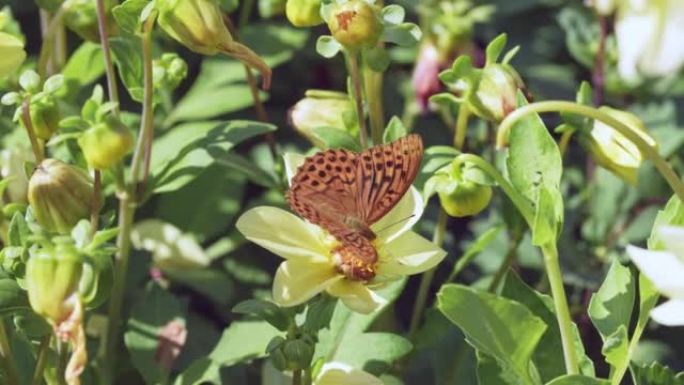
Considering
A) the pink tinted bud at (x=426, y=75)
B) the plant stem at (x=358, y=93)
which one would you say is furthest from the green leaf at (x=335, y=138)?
the pink tinted bud at (x=426, y=75)

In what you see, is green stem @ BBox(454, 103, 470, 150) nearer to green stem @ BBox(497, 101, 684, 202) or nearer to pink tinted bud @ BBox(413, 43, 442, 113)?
green stem @ BBox(497, 101, 684, 202)

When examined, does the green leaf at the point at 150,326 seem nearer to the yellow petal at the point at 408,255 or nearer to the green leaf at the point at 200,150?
the green leaf at the point at 200,150

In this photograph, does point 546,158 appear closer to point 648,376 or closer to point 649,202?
point 648,376

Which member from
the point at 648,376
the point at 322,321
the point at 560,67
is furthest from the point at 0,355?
the point at 560,67

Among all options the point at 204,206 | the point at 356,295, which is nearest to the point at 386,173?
the point at 356,295

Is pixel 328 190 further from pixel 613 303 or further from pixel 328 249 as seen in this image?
pixel 613 303

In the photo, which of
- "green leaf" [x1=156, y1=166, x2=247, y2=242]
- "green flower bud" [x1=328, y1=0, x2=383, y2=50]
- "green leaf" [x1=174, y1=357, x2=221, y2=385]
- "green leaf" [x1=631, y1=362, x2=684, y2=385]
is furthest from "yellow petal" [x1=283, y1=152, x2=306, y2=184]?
"green leaf" [x1=156, y1=166, x2=247, y2=242]
